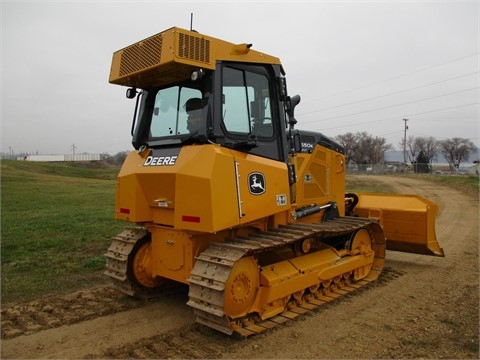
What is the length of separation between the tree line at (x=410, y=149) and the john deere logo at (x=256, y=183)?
68.3 meters

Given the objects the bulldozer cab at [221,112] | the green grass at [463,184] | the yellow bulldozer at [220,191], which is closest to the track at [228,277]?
the yellow bulldozer at [220,191]

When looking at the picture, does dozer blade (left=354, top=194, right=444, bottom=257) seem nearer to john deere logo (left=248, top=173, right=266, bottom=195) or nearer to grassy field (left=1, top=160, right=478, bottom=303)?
john deere logo (left=248, top=173, right=266, bottom=195)

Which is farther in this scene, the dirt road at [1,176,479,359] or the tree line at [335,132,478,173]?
the tree line at [335,132,478,173]

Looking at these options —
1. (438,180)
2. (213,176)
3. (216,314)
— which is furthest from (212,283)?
(438,180)

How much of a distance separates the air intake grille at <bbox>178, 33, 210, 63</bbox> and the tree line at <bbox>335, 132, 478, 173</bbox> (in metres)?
68.7

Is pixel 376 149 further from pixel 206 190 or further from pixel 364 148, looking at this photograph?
pixel 206 190

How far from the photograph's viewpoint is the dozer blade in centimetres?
812

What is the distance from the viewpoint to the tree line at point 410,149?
8069 centimetres

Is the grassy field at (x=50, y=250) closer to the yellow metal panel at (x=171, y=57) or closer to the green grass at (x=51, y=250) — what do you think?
the green grass at (x=51, y=250)

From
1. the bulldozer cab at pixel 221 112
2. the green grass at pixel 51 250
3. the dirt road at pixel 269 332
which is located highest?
the bulldozer cab at pixel 221 112

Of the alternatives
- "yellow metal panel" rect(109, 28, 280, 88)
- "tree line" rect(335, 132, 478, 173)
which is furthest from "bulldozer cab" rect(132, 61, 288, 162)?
"tree line" rect(335, 132, 478, 173)

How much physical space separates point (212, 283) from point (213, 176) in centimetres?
118

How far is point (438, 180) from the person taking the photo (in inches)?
1283

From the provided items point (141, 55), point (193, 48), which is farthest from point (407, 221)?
point (141, 55)
